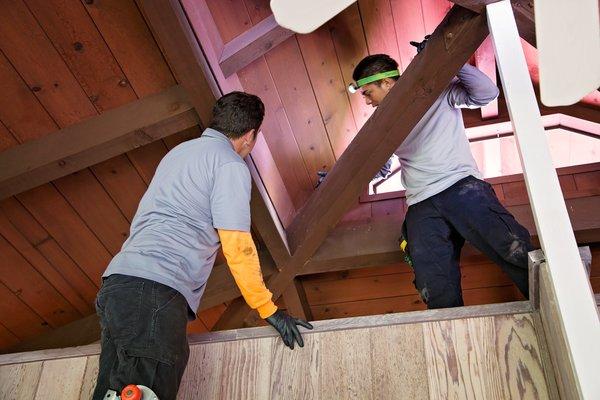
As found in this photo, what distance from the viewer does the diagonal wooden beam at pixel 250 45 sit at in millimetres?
2342

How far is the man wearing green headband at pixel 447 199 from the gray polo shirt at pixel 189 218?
731mm

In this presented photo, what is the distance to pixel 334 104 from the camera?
2.91 meters

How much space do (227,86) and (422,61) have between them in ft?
2.36

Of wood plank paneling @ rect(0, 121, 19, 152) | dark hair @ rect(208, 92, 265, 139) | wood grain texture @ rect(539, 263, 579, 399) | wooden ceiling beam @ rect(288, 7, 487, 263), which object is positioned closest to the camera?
wood grain texture @ rect(539, 263, 579, 399)

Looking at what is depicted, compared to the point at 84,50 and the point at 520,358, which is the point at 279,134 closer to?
the point at 84,50

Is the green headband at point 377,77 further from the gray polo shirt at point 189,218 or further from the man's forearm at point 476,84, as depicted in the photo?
the gray polo shirt at point 189,218

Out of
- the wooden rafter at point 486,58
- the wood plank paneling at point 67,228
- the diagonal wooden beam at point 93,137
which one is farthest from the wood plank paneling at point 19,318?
the wooden rafter at point 486,58

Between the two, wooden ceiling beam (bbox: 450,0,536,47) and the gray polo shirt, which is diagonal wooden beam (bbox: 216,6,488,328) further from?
the gray polo shirt

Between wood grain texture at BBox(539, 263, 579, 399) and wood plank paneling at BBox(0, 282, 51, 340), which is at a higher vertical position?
wood grain texture at BBox(539, 263, 579, 399)

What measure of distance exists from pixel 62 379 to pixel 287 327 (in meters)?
0.69

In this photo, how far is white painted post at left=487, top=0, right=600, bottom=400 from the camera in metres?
1.14

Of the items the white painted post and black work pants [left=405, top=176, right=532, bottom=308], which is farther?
black work pants [left=405, top=176, right=532, bottom=308]

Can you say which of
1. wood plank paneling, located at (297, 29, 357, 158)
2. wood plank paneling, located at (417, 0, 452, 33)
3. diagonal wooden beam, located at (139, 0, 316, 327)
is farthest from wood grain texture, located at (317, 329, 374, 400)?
wood plank paneling, located at (417, 0, 452, 33)

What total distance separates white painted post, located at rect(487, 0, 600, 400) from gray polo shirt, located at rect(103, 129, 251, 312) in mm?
757
